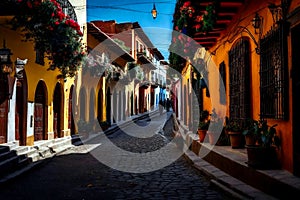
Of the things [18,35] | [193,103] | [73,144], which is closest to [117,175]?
[18,35]

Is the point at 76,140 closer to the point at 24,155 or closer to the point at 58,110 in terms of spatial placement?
the point at 58,110

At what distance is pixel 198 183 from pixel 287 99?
111 inches

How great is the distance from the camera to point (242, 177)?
19.9 feet

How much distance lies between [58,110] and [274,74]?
1121cm

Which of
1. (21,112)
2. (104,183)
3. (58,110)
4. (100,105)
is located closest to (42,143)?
(21,112)

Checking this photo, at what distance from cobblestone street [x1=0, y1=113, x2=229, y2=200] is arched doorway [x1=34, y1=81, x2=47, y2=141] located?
3.02m

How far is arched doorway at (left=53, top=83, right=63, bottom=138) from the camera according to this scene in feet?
48.5

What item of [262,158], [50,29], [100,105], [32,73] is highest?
[50,29]

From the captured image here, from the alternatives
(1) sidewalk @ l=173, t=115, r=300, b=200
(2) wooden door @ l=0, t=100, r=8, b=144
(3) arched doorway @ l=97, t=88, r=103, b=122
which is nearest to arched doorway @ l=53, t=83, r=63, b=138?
(2) wooden door @ l=0, t=100, r=8, b=144

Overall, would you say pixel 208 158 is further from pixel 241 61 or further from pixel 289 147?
pixel 289 147

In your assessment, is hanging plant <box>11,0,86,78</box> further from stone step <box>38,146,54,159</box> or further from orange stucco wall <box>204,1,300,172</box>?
orange stucco wall <box>204,1,300,172</box>

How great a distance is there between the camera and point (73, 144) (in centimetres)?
1482

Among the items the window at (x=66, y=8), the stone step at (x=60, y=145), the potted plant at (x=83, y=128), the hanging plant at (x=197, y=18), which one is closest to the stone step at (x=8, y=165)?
the stone step at (x=60, y=145)

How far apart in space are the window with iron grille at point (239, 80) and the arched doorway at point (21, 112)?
6.33m
